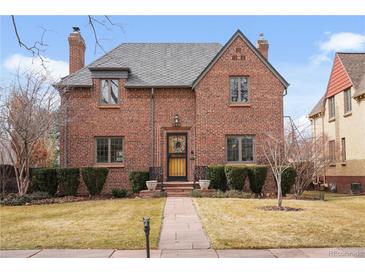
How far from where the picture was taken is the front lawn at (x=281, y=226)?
26.0ft

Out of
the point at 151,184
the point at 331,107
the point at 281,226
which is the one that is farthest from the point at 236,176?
the point at 331,107

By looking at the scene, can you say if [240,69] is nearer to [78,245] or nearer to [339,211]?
[339,211]

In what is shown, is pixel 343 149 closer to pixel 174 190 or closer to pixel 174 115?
pixel 174 115

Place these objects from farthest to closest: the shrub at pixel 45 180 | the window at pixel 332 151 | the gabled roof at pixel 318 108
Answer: the gabled roof at pixel 318 108 → the window at pixel 332 151 → the shrub at pixel 45 180

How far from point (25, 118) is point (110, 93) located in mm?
4057

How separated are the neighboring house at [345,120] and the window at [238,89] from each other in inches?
231

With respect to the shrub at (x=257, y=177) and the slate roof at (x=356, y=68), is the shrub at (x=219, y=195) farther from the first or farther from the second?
the slate roof at (x=356, y=68)

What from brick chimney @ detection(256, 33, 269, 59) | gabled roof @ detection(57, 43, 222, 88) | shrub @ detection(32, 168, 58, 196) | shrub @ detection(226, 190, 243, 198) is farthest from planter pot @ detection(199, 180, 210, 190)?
brick chimney @ detection(256, 33, 269, 59)

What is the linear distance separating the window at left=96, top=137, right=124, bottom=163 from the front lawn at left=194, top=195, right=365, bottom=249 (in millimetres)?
6488

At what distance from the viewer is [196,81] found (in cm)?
1856

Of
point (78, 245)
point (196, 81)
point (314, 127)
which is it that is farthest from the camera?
point (314, 127)

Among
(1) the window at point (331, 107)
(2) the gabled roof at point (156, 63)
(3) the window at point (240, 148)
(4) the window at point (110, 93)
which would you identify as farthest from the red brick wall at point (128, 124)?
(1) the window at point (331, 107)

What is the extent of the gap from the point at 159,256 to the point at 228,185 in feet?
34.7

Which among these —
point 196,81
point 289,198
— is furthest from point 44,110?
point 289,198
